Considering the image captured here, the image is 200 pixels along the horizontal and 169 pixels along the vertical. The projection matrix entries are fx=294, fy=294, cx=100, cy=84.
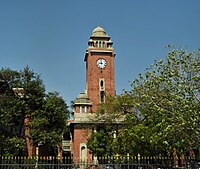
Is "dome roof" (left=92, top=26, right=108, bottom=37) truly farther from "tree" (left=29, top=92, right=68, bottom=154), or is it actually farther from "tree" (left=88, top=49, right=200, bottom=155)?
"tree" (left=88, top=49, right=200, bottom=155)

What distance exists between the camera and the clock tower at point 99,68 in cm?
4328

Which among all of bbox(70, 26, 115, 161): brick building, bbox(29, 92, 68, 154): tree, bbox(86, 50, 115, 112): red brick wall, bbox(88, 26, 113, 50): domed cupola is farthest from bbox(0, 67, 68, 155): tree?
bbox(88, 26, 113, 50): domed cupola

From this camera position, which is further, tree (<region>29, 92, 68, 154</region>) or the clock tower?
the clock tower

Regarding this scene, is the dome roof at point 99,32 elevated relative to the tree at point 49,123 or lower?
elevated

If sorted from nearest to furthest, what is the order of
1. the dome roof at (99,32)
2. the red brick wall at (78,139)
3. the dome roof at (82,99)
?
the red brick wall at (78,139), the dome roof at (82,99), the dome roof at (99,32)

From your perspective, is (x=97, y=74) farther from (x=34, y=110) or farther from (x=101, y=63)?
(x=34, y=110)

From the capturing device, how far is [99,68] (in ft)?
145

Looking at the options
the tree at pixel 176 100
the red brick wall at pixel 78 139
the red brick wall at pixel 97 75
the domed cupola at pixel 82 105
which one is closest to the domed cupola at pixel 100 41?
the red brick wall at pixel 97 75

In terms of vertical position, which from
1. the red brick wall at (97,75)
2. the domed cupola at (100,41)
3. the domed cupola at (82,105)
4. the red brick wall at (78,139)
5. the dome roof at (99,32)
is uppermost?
the dome roof at (99,32)

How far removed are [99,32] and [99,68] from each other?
6.01 m

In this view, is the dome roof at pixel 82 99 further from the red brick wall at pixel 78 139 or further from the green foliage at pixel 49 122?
the green foliage at pixel 49 122

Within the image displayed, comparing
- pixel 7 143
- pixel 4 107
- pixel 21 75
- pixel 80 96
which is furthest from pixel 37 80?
pixel 80 96

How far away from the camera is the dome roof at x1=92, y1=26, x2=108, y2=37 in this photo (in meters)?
45.7

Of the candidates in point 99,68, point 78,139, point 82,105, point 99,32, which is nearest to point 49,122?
point 78,139
